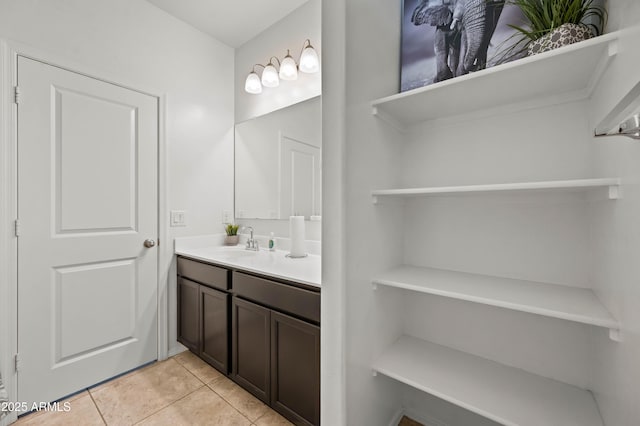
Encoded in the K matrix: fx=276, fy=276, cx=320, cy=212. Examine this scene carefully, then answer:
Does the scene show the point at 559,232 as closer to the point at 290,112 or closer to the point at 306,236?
the point at 306,236

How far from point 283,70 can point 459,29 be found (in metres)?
1.32

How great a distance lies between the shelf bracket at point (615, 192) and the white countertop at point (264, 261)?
41.0 inches

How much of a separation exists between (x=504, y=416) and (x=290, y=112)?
216 cm

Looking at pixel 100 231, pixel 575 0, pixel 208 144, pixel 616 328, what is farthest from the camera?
pixel 208 144

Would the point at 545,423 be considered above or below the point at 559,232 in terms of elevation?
below

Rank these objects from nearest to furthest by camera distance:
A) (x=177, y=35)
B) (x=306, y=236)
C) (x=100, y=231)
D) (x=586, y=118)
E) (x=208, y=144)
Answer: (x=586, y=118) < (x=100, y=231) < (x=306, y=236) < (x=177, y=35) < (x=208, y=144)

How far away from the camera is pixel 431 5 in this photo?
4.44 feet

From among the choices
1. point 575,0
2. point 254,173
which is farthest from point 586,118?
point 254,173

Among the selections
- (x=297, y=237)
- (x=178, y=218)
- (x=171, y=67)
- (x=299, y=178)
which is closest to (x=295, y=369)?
(x=297, y=237)

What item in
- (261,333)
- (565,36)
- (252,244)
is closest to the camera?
(565,36)

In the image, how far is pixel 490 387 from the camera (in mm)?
1131

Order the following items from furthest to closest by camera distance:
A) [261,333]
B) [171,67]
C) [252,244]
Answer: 1. [252,244]
2. [171,67]
3. [261,333]

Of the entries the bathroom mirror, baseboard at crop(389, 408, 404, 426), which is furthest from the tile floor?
the bathroom mirror

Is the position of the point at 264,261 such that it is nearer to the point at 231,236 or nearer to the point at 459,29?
the point at 231,236
